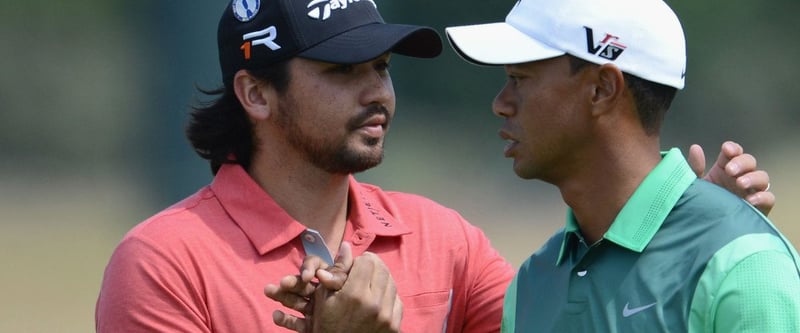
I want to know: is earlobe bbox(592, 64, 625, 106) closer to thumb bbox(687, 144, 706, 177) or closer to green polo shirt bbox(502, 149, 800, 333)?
green polo shirt bbox(502, 149, 800, 333)

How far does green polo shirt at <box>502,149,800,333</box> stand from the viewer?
2000mm

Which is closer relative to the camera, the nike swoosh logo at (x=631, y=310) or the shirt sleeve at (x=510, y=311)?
the nike swoosh logo at (x=631, y=310)

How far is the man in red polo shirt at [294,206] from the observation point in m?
2.68

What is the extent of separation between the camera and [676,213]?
2.20m

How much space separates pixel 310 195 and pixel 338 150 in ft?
0.40

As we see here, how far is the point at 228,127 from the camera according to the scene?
3.05 m

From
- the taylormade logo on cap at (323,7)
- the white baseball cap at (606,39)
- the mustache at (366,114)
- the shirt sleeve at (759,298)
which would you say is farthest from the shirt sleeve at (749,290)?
the taylormade logo on cap at (323,7)

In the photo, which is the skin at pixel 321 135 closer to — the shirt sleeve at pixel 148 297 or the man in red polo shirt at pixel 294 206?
the man in red polo shirt at pixel 294 206

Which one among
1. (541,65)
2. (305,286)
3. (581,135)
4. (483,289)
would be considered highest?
(541,65)

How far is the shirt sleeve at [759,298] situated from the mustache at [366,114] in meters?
1.06

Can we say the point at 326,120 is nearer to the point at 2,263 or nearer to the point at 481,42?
the point at 481,42

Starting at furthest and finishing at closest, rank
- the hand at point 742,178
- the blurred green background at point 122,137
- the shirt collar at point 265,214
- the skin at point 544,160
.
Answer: the blurred green background at point 122,137 < the shirt collar at point 265,214 < the hand at point 742,178 < the skin at point 544,160

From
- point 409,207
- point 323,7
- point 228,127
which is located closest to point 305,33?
point 323,7

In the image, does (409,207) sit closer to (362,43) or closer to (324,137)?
(324,137)
